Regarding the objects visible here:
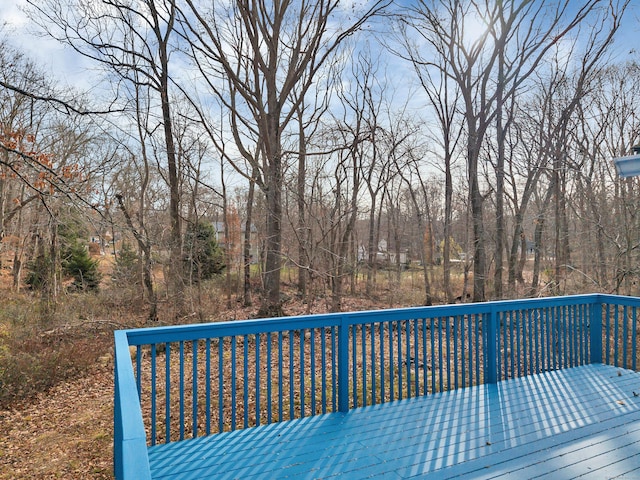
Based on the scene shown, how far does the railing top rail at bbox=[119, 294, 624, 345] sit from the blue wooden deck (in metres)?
0.71

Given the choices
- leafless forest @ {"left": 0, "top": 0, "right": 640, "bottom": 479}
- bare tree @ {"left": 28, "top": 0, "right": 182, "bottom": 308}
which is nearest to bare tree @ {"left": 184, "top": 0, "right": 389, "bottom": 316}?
leafless forest @ {"left": 0, "top": 0, "right": 640, "bottom": 479}

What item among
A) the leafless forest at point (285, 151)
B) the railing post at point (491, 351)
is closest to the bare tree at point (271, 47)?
the leafless forest at point (285, 151)

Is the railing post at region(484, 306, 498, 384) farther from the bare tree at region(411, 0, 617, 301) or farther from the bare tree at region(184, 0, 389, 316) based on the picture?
the bare tree at region(411, 0, 617, 301)

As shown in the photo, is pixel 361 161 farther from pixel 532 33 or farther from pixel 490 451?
pixel 490 451

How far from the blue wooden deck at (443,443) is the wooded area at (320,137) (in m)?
4.61

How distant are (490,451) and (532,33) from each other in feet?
36.0

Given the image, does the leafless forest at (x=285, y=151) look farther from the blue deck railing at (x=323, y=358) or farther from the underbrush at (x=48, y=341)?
the blue deck railing at (x=323, y=358)

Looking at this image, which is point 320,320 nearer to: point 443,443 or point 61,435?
point 443,443

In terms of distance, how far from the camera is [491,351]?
3873mm

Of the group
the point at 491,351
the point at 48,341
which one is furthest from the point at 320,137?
the point at 491,351

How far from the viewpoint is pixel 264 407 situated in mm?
4941

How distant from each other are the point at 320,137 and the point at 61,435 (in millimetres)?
10029

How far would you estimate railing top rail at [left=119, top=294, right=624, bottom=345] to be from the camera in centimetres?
272

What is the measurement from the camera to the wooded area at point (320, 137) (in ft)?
29.5
